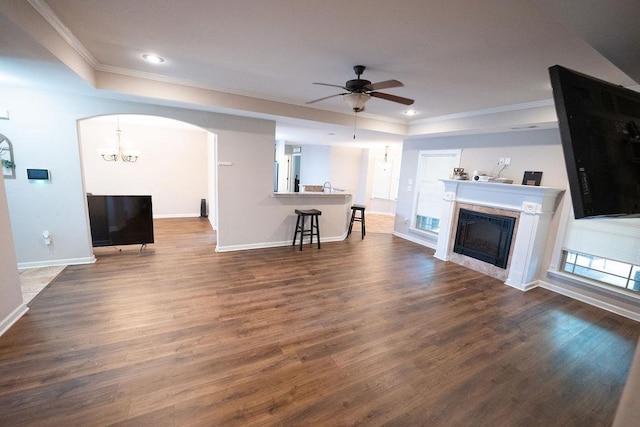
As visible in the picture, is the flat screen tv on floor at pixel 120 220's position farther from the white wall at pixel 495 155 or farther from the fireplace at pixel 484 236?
the fireplace at pixel 484 236

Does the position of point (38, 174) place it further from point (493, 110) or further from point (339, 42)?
point (493, 110)

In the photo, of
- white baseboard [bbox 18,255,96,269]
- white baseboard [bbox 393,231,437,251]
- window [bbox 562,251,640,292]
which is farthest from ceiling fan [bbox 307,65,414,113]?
white baseboard [bbox 18,255,96,269]

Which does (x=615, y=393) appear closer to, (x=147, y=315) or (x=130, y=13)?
(x=147, y=315)

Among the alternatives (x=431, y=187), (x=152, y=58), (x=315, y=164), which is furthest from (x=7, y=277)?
(x=315, y=164)

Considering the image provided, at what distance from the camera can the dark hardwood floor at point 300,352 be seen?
5.63 feet

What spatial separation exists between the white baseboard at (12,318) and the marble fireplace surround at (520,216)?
5.85 meters

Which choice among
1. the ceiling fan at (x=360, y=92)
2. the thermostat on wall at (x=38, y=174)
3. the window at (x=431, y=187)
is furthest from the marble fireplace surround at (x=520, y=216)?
the thermostat on wall at (x=38, y=174)

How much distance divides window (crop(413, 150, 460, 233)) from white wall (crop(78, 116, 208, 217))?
5.48 metres

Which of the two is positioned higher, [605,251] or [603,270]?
[605,251]

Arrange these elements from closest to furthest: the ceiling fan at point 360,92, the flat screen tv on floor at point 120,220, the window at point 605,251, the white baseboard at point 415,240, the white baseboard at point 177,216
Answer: the ceiling fan at point 360,92 < the window at point 605,251 < the flat screen tv on floor at point 120,220 < the white baseboard at point 415,240 < the white baseboard at point 177,216

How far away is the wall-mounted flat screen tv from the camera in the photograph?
1018 mm

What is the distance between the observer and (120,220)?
422cm

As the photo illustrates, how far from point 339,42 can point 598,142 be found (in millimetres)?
1889

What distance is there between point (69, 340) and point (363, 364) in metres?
2.49
